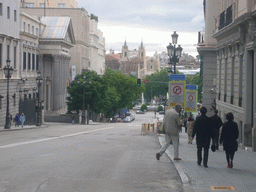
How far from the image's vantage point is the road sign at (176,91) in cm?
2175

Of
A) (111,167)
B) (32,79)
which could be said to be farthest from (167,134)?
(32,79)

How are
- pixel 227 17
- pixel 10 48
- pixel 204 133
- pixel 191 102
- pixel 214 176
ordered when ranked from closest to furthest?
pixel 214 176 → pixel 204 133 → pixel 227 17 → pixel 191 102 → pixel 10 48

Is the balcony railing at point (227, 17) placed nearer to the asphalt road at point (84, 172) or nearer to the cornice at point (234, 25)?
the cornice at point (234, 25)

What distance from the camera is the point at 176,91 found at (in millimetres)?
21844

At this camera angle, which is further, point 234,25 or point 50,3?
point 50,3

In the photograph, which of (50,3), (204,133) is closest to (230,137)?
(204,133)

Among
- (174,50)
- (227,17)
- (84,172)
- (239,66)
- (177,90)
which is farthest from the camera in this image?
(174,50)

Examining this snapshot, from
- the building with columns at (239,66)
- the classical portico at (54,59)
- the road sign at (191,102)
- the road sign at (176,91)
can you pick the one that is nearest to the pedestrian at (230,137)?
the building with columns at (239,66)

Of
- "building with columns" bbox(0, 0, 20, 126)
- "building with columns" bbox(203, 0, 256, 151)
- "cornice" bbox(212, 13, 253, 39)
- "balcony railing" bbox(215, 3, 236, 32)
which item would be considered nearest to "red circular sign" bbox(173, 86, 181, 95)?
"building with columns" bbox(203, 0, 256, 151)

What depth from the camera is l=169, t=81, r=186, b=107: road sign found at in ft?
71.3

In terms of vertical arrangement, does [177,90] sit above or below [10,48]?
below

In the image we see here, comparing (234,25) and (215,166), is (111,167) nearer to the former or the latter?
(215,166)

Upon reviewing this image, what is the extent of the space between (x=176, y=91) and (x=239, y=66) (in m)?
5.53

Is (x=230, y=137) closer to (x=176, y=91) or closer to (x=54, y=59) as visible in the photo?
(x=176, y=91)
